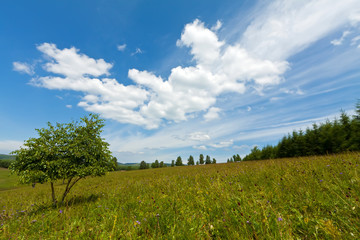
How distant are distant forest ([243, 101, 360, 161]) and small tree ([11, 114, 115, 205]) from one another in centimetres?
2567

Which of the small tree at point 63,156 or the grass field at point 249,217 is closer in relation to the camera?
the grass field at point 249,217

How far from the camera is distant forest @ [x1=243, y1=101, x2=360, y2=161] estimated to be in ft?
71.3

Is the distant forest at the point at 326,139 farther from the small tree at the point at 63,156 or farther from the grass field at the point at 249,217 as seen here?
the small tree at the point at 63,156

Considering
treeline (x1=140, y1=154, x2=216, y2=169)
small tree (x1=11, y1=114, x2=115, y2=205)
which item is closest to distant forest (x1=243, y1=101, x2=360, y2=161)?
small tree (x1=11, y1=114, x2=115, y2=205)

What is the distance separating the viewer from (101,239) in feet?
10.4

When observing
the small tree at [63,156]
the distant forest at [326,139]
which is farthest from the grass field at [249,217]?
the distant forest at [326,139]

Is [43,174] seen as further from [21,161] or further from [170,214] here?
[170,214]

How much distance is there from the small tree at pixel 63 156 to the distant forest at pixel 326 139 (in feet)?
84.2

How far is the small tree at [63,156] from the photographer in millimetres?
7164

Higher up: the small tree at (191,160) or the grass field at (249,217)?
the grass field at (249,217)

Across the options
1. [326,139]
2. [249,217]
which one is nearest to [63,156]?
[249,217]

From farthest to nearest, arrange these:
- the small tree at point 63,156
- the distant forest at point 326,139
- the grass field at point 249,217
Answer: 1. the distant forest at point 326,139
2. the small tree at point 63,156
3. the grass field at point 249,217

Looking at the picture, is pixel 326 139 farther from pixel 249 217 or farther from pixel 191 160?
pixel 191 160

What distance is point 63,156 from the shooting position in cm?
769
